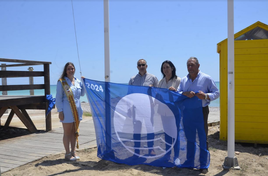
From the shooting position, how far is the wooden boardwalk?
471 centimetres

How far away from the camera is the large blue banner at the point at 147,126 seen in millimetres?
4035

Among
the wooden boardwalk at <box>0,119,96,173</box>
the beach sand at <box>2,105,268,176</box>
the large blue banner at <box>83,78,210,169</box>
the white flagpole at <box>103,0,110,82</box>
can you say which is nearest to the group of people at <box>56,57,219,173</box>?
the large blue banner at <box>83,78,210,169</box>

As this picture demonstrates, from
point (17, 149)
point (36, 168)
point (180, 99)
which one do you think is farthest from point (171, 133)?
point (17, 149)

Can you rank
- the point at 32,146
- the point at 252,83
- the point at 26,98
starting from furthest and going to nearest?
the point at 26,98 → the point at 32,146 → the point at 252,83

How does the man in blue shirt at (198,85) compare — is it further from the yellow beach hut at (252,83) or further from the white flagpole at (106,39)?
the yellow beach hut at (252,83)

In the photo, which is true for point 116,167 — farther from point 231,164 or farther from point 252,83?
point 252,83

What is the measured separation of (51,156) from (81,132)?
2.39 meters

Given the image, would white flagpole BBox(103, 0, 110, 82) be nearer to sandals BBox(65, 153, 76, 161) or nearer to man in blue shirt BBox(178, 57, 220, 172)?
man in blue shirt BBox(178, 57, 220, 172)

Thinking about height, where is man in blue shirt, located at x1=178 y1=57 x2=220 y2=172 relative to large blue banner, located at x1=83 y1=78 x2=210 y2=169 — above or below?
above

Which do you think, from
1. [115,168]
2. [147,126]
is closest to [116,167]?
[115,168]

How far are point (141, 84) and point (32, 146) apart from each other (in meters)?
3.02

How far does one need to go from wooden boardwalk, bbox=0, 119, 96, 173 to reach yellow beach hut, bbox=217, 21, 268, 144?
136 inches

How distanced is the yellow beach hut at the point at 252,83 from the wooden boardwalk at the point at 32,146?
11.4 ft

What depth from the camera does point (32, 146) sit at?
18.9 feet
